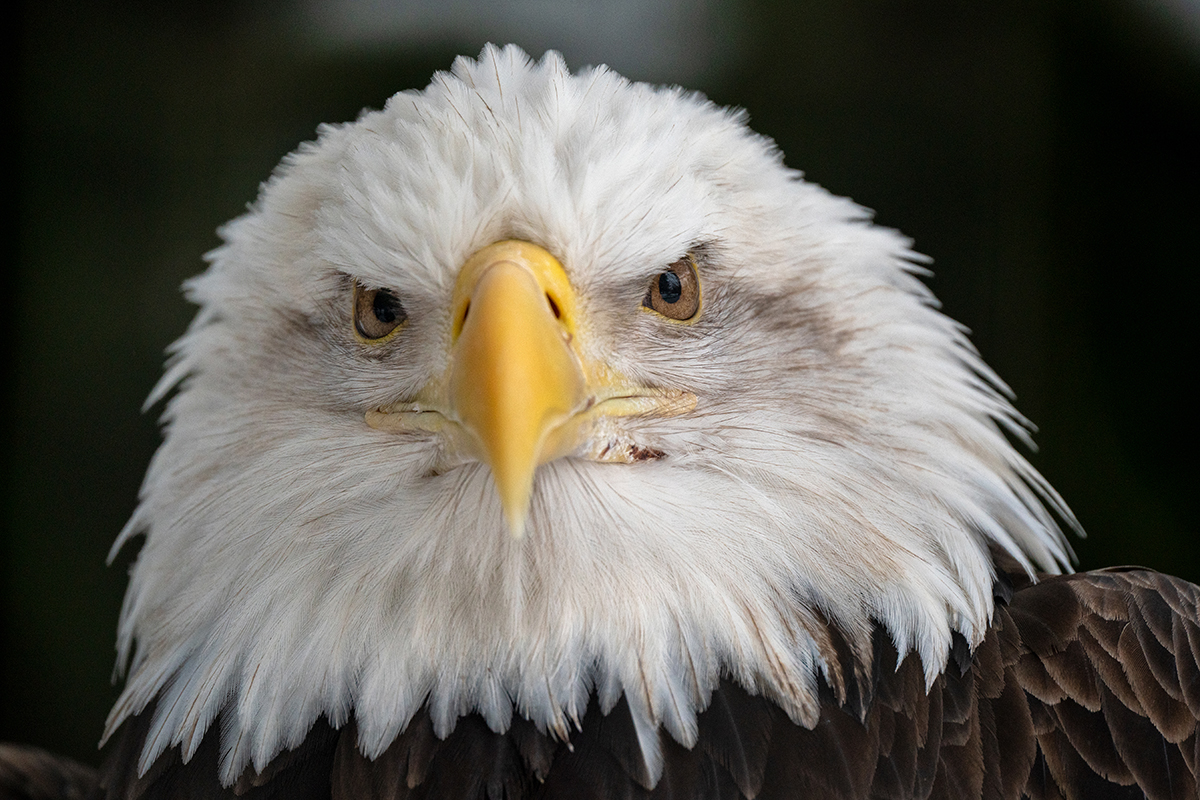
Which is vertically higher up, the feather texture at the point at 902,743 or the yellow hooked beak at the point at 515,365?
the yellow hooked beak at the point at 515,365

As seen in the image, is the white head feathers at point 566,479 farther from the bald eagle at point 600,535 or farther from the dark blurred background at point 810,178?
the dark blurred background at point 810,178

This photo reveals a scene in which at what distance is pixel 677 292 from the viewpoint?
3.28ft

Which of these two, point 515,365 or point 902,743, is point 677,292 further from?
point 902,743

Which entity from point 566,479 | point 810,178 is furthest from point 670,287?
point 810,178

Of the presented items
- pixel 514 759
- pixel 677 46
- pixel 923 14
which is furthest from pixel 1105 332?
pixel 514 759

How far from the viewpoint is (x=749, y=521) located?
96 centimetres

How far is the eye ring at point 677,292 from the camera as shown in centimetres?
98

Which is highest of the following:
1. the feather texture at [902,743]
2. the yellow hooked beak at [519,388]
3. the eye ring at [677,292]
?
the eye ring at [677,292]

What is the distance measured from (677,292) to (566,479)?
0.71ft

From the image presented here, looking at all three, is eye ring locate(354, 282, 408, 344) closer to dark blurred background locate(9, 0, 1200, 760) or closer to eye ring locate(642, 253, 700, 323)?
eye ring locate(642, 253, 700, 323)

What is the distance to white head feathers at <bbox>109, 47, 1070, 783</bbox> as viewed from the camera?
0.92 metres

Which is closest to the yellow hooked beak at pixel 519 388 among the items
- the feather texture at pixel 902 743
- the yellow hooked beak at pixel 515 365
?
the yellow hooked beak at pixel 515 365

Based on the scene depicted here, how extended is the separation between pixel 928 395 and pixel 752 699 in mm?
360

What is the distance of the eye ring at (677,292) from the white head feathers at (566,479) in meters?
0.02
